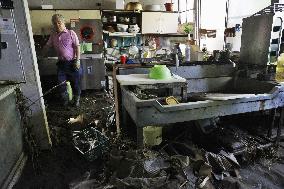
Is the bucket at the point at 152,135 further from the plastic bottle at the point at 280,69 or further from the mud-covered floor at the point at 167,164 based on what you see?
the plastic bottle at the point at 280,69

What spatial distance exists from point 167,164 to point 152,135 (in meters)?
0.66

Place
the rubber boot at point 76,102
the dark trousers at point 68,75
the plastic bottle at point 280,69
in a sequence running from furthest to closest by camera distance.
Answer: the rubber boot at point 76,102 < the dark trousers at point 68,75 < the plastic bottle at point 280,69

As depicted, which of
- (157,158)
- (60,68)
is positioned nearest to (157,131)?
(157,158)

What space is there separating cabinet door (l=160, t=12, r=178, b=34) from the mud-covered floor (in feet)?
15.5

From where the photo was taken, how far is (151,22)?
761cm

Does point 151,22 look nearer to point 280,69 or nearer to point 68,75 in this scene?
point 68,75

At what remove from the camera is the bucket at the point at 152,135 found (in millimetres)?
3083

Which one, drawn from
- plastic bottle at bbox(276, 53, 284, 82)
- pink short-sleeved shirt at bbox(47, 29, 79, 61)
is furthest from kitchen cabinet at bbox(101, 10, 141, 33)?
plastic bottle at bbox(276, 53, 284, 82)

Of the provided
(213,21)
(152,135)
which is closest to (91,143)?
(152,135)

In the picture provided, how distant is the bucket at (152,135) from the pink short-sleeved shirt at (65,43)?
3085mm

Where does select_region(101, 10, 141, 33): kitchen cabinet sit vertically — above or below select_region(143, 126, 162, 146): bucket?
above

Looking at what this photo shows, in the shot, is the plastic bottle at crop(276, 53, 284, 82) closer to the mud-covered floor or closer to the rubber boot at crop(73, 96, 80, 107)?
the mud-covered floor

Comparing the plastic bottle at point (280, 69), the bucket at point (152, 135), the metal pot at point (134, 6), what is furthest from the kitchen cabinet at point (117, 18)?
the plastic bottle at point (280, 69)

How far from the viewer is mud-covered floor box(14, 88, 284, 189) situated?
7.86ft
